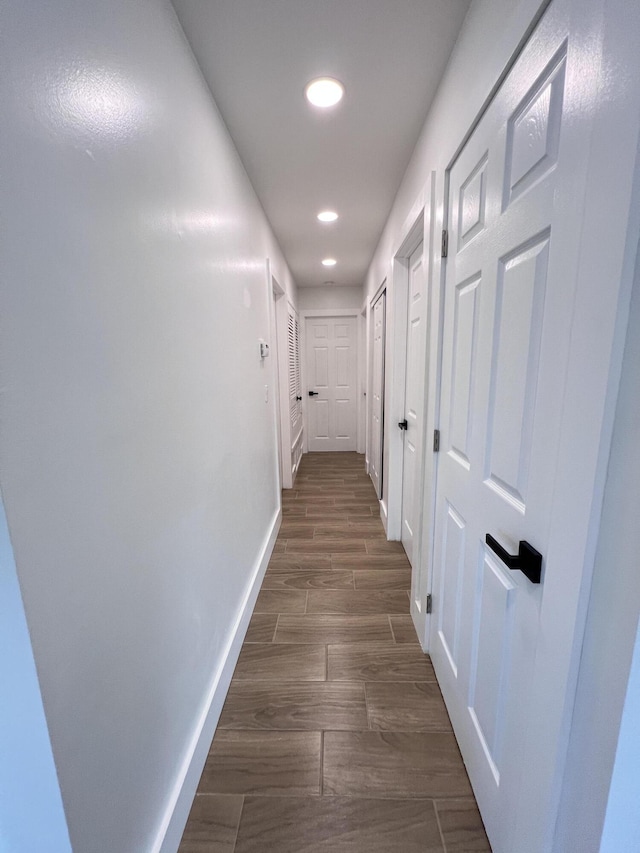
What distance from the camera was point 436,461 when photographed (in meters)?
1.37

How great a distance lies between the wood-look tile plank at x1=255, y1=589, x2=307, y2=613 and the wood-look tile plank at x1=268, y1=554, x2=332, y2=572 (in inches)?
8.6

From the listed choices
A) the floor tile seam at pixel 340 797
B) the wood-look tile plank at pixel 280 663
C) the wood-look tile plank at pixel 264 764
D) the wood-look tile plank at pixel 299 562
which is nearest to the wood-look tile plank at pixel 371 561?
the wood-look tile plank at pixel 299 562

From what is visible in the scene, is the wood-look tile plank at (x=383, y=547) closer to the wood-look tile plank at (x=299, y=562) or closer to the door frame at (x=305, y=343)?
the wood-look tile plank at (x=299, y=562)

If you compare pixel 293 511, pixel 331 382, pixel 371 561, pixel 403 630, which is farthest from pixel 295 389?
pixel 403 630

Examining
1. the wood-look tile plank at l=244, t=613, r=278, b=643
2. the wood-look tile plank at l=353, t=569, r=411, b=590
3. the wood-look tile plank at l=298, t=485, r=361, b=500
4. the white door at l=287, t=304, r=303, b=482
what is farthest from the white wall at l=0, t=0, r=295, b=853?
the white door at l=287, t=304, r=303, b=482

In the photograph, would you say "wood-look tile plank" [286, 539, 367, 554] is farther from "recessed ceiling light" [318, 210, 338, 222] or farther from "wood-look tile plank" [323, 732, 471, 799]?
"recessed ceiling light" [318, 210, 338, 222]

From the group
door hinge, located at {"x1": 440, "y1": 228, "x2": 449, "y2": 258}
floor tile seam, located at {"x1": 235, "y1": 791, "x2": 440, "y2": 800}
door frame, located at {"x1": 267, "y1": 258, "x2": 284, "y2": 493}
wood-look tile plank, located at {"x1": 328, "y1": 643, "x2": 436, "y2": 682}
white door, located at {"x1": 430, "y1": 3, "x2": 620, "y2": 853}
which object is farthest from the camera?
door frame, located at {"x1": 267, "y1": 258, "x2": 284, "y2": 493}

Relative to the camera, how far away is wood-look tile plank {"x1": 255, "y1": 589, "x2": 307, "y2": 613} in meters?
1.82

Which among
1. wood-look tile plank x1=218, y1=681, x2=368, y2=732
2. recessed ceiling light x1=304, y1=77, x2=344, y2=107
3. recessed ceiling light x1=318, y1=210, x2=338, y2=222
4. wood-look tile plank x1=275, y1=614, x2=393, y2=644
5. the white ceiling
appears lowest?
wood-look tile plank x1=218, y1=681, x2=368, y2=732

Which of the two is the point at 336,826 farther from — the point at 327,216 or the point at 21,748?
the point at 327,216

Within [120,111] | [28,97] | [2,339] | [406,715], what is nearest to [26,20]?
[28,97]

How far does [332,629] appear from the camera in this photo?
1.68 meters

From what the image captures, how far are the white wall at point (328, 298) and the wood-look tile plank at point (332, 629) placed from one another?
4.04 meters

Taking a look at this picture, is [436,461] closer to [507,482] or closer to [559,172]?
[507,482]
